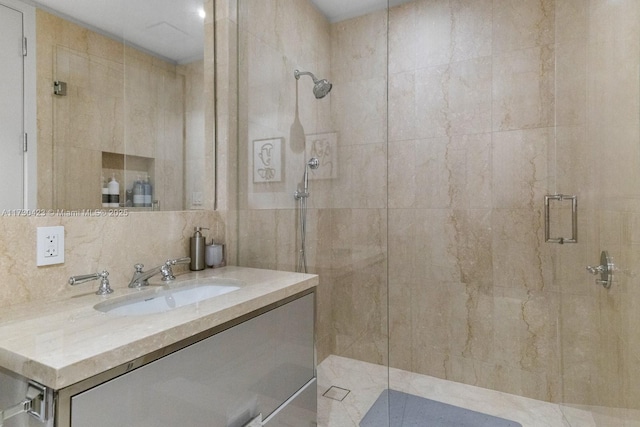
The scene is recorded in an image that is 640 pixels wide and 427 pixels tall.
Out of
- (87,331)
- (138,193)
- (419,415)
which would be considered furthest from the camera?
(419,415)

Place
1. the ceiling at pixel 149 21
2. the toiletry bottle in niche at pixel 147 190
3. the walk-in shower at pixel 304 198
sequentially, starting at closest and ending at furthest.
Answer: the ceiling at pixel 149 21 → the toiletry bottle in niche at pixel 147 190 → the walk-in shower at pixel 304 198

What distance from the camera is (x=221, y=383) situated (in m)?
0.96

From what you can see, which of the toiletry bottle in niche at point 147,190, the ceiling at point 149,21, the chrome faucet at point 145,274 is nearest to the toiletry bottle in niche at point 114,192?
the toiletry bottle in niche at point 147,190

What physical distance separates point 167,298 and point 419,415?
140cm

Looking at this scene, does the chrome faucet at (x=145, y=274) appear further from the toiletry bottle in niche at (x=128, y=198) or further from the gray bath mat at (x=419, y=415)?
the gray bath mat at (x=419, y=415)

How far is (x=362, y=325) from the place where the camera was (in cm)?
184

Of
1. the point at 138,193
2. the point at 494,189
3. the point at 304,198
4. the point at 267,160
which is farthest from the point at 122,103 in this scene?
the point at 494,189

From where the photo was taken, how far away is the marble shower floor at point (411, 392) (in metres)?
1.71

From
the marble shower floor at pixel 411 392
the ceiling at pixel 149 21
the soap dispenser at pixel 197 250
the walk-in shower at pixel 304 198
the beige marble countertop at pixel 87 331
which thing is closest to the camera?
the beige marble countertop at pixel 87 331

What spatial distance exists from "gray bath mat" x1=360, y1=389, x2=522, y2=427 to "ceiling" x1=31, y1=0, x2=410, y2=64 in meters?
1.96

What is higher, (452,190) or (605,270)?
(452,190)

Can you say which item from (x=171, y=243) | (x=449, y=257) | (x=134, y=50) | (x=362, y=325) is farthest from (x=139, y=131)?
(x=449, y=257)

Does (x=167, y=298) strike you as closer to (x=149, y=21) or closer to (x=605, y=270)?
(x=149, y=21)

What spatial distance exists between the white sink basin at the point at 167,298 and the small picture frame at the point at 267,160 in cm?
66
